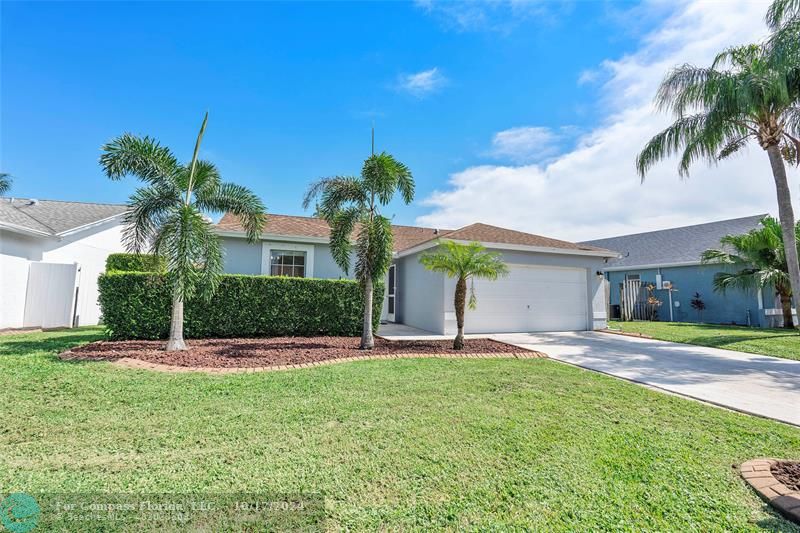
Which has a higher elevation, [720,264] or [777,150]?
[777,150]

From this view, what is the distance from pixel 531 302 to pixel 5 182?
123 ft

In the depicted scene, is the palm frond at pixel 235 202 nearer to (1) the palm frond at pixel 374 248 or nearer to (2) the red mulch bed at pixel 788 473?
(1) the palm frond at pixel 374 248

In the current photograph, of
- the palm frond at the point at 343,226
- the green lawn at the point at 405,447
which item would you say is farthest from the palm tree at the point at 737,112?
the palm frond at the point at 343,226

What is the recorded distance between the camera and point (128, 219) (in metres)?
8.33

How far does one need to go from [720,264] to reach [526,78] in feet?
49.4

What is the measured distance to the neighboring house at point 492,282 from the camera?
41.5 ft

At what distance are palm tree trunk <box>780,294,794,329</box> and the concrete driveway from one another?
8.48m

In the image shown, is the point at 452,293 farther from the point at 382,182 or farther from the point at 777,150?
the point at 777,150

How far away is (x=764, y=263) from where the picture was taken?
48.1 feet

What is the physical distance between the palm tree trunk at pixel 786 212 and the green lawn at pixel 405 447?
7.42 m

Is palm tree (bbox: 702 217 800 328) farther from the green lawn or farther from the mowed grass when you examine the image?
the green lawn

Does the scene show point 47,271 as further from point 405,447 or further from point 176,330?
point 405,447

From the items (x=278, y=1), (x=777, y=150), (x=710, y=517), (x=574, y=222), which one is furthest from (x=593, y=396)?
(x=574, y=222)

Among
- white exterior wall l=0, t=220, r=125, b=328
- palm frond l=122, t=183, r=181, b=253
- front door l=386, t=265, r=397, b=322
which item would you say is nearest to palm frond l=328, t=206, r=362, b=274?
palm frond l=122, t=183, r=181, b=253
